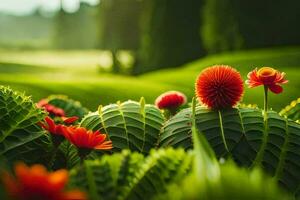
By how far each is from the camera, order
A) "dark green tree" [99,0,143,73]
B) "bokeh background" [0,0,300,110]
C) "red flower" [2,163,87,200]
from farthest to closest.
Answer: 1. "dark green tree" [99,0,143,73]
2. "bokeh background" [0,0,300,110]
3. "red flower" [2,163,87,200]

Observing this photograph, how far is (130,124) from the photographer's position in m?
1.50

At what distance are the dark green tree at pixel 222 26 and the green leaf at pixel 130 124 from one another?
16.6 meters

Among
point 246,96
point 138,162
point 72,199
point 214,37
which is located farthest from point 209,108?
point 214,37

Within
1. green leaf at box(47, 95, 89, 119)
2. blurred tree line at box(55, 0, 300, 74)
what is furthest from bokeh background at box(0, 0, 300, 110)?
green leaf at box(47, 95, 89, 119)

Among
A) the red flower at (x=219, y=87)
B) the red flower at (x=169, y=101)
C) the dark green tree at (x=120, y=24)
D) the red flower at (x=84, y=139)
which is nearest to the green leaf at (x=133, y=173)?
the red flower at (x=84, y=139)

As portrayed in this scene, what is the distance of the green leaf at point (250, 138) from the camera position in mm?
1403

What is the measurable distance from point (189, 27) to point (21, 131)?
21.1m

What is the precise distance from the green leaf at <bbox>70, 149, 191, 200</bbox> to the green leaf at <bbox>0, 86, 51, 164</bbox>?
17.4 inches

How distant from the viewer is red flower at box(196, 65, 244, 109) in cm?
156

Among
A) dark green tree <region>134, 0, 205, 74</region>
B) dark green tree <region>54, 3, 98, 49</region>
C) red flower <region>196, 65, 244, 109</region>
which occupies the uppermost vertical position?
red flower <region>196, 65, 244, 109</region>

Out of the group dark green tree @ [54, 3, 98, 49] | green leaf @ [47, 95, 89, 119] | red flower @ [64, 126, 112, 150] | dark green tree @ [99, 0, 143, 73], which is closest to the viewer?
red flower @ [64, 126, 112, 150]

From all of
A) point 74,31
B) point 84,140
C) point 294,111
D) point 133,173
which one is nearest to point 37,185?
point 133,173

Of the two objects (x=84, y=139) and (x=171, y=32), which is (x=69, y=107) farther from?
(x=171, y=32)

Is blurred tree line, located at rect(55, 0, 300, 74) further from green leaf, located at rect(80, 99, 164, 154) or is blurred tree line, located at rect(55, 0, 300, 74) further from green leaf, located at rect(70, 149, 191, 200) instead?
green leaf, located at rect(70, 149, 191, 200)
